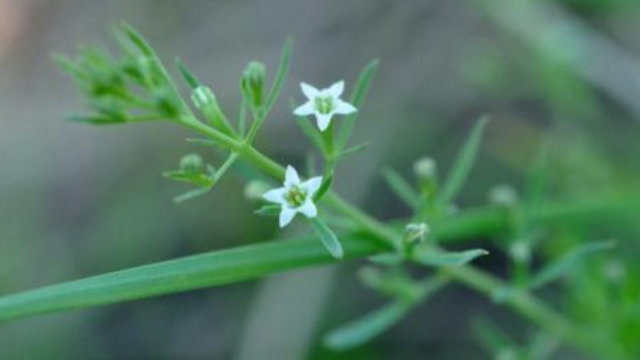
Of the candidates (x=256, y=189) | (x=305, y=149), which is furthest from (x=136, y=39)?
(x=305, y=149)

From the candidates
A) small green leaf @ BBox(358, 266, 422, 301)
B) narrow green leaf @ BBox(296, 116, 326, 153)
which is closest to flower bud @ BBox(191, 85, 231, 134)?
narrow green leaf @ BBox(296, 116, 326, 153)

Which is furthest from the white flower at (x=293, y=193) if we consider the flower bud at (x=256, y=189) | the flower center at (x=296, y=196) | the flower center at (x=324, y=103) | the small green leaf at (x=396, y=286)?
the small green leaf at (x=396, y=286)

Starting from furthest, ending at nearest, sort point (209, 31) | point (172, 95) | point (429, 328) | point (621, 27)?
point (209, 31) → point (621, 27) → point (429, 328) → point (172, 95)

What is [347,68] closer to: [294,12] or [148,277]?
[294,12]

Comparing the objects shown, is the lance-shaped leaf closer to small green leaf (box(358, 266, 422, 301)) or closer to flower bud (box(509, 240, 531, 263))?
small green leaf (box(358, 266, 422, 301))

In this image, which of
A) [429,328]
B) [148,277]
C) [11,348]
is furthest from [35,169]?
[148,277]

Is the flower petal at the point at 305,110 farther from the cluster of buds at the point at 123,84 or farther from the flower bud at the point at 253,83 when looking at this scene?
the cluster of buds at the point at 123,84
